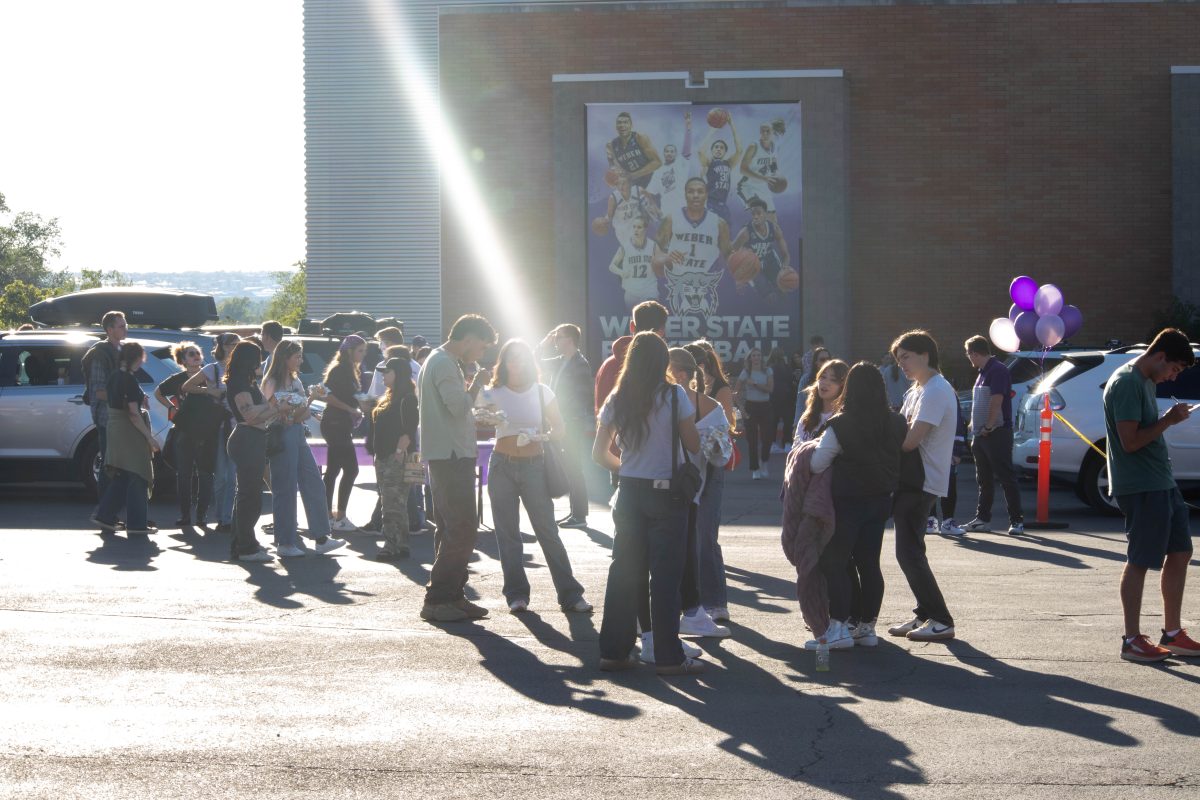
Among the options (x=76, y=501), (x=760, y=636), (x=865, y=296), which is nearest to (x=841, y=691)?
(x=760, y=636)

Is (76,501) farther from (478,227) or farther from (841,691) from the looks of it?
(478,227)

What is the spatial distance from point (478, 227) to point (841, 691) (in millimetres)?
25626

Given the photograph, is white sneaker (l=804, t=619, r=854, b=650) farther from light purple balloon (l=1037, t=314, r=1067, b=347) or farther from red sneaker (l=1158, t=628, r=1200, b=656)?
light purple balloon (l=1037, t=314, r=1067, b=347)

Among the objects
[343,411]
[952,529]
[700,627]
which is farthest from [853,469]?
[343,411]

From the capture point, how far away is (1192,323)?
97.7ft

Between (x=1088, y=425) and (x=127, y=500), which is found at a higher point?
(x=1088, y=425)

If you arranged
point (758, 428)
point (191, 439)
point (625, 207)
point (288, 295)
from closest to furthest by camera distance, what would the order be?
point (191, 439), point (758, 428), point (625, 207), point (288, 295)

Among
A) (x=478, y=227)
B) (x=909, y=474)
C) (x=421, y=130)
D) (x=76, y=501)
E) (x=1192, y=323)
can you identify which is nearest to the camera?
(x=909, y=474)

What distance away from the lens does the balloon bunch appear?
16.1m

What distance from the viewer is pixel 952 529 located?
46.0ft

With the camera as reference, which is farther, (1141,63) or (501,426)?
(1141,63)

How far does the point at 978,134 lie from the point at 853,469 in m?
24.8

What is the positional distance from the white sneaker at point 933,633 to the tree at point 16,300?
3073 inches

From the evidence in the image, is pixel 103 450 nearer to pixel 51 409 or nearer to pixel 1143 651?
pixel 51 409
